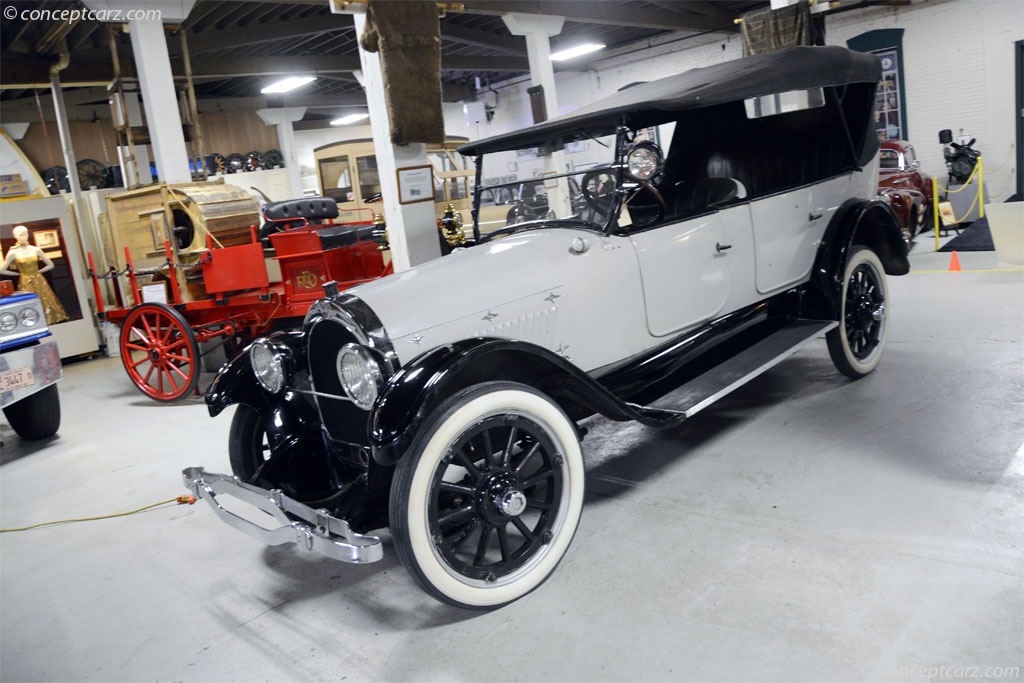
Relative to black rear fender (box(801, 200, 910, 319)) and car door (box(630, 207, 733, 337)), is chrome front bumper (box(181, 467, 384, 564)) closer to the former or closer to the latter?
car door (box(630, 207, 733, 337))

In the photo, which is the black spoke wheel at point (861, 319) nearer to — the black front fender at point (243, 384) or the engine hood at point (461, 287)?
the engine hood at point (461, 287)


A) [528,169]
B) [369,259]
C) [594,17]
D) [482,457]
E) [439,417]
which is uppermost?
[594,17]

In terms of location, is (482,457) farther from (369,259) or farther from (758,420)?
(369,259)

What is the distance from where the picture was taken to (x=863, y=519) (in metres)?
2.71

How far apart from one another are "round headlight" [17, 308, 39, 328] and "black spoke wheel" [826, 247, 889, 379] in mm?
4898

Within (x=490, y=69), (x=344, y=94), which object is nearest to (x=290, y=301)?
(x=490, y=69)

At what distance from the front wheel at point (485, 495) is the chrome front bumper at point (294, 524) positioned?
119 mm

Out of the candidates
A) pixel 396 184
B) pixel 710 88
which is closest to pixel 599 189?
pixel 710 88

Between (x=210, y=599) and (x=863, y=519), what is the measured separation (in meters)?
2.37

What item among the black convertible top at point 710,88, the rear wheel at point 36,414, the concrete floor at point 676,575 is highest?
the black convertible top at point 710,88

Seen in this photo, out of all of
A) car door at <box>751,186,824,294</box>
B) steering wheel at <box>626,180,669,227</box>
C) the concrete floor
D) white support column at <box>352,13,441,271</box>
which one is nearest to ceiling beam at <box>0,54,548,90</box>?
white support column at <box>352,13,441,271</box>

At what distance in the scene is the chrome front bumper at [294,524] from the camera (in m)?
2.20

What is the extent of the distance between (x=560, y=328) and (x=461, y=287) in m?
0.42

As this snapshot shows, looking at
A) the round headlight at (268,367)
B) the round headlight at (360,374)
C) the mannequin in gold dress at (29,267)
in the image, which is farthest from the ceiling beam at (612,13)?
the round headlight at (360,374)
